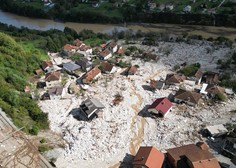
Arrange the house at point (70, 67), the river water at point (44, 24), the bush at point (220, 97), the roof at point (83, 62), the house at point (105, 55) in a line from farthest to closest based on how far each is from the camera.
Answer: the river water at point (44, 24), the house at point (105, 55), the roof at point (83, 62), the house at point (70, 67), the bush at point (220, 97)

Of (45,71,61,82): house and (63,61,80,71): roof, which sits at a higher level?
(63,61,80,71): roof

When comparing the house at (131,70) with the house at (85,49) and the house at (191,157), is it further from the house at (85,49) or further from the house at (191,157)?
the house at (191,157)

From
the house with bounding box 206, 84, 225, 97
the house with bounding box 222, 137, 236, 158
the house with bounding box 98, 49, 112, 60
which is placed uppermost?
the house with bounding box 98, 49, 112, 60

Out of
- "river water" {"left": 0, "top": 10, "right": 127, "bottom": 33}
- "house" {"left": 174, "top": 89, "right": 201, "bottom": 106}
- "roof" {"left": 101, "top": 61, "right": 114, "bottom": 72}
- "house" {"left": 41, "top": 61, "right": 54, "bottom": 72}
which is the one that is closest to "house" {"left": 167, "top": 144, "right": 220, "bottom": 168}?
"house" {"left": 174, "top": 89, "right": 201, "bottom": 106}

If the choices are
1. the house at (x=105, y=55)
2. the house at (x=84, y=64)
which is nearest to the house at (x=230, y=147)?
the house at (x=84, y=64)

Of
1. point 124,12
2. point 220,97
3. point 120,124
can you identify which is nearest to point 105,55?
point 120,124

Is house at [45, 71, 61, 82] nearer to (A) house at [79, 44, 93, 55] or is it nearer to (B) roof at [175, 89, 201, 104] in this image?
(A) house at [79, 44, 93, 55]
